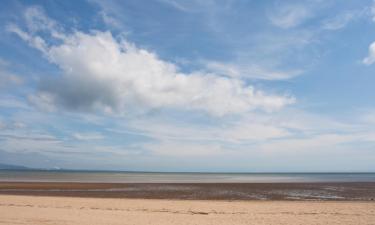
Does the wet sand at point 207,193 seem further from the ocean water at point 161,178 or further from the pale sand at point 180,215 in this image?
the ocean water at point 161,178

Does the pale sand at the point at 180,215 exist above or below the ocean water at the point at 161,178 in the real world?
below

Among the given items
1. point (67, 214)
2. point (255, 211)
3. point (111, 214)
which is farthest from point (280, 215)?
A: point (67, 214)

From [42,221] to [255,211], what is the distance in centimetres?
1136

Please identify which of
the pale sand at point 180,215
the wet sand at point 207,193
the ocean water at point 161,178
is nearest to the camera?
the pale sand at point 180,215

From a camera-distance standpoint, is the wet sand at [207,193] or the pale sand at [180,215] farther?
the wet sand at [207,193]

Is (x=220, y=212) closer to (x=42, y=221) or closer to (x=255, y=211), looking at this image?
(x=255, y=211)

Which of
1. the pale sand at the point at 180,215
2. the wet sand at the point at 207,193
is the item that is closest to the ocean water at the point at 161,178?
the wet sand at the point at 207,193

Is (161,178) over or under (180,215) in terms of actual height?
over

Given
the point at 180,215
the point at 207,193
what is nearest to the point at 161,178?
the point at 207,193

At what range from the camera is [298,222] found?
15.7 m

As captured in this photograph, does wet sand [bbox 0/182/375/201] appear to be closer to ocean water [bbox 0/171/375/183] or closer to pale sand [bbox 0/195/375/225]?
pale sand [bbox 0/195/375/225]

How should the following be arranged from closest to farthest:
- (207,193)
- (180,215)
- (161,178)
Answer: (180,215)
(207,193)
(161,178)

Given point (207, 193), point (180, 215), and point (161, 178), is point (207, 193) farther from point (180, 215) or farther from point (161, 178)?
point (161, 178)

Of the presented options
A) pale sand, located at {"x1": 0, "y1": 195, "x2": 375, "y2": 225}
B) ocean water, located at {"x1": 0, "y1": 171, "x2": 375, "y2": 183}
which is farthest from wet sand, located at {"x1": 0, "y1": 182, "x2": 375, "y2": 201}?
ocean water, located at {"x1": 0, "y1": 171, "x2": 375, "y2": 183}
